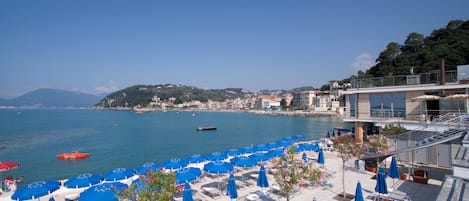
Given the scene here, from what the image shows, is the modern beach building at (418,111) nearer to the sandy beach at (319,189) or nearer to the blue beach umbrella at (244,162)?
the sandy beach at (319,189)

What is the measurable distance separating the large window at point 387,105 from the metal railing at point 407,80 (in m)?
0.85

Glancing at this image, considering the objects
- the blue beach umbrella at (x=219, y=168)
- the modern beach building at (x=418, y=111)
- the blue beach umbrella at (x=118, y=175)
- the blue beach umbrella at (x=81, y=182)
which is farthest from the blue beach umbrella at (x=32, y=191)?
the modern beach building at (x=418, y=111)

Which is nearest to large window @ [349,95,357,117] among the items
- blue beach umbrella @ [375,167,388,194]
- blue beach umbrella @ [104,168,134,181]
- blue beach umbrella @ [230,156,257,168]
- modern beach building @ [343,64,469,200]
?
modern beach building @ [343,64,469,200]

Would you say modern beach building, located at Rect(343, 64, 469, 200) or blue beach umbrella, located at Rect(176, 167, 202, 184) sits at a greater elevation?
modern beach building, located at Rect(343, 64, 469, 200)

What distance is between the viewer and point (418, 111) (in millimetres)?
18359

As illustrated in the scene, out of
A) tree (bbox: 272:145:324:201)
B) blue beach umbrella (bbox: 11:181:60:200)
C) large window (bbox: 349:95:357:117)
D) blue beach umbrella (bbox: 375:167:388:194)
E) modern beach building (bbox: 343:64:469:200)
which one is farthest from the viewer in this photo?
large window (bbox: 349:95:357:117)

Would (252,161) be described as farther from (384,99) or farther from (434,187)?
(384,99)

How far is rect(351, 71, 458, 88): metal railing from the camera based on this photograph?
17.4m

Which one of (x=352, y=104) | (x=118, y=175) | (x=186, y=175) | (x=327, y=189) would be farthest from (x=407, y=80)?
(x=118, y=175)

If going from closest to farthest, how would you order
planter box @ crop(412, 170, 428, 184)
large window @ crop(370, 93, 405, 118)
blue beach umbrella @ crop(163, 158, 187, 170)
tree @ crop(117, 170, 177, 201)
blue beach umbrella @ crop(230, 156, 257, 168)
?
tree @ crop(117, 170, 177, 201), planter box @ crop(412, 170, 428, 184), blue beach umbrella @ crop(230, 156, 257, 168), blue beach umbrella @ crop(163, 158, 187, 170), large window @ crop(370, 93, 405, 118)

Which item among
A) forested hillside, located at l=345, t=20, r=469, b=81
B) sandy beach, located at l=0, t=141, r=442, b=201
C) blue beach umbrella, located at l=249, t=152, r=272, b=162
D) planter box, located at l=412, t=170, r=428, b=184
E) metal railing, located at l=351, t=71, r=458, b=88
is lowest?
sandy beach, located at l=0, t=141, r=442, b=201

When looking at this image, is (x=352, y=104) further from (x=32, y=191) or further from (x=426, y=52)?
(x=426, y=52)

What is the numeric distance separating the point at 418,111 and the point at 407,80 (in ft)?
7.57

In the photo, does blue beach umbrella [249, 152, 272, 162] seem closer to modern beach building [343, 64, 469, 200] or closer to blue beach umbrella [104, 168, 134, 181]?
modern beach building [343, 64, 469, 200]
